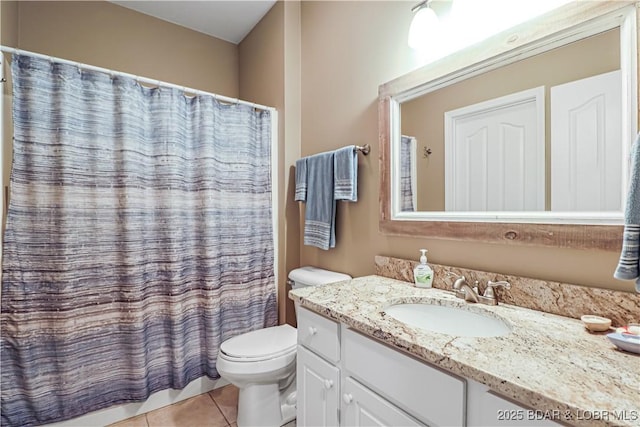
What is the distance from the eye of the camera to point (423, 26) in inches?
53.0

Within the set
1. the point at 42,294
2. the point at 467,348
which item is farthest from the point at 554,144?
the point at 42,294

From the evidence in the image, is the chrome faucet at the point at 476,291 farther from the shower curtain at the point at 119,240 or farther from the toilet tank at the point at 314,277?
the shower curtain at the point at 119,240

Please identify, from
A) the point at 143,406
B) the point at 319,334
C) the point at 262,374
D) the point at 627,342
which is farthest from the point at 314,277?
the point at 627,342

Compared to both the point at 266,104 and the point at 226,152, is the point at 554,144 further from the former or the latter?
the point at 266,104

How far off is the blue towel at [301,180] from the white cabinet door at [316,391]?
39.3 inches

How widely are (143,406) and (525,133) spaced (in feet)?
7.57

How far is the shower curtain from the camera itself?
147 centimetres

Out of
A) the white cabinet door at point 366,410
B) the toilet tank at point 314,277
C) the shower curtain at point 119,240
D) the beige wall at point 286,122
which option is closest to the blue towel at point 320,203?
the toilet tank at point 314,277

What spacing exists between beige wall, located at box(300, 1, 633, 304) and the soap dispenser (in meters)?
0.08

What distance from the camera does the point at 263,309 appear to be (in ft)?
7.09

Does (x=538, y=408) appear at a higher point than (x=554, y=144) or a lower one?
lower

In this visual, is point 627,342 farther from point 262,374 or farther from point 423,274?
point 262,374

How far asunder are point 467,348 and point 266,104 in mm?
2164

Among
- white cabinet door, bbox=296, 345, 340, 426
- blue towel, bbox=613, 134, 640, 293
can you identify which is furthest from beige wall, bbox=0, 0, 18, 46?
blue towel, bbox=613, 134, 640, 293
